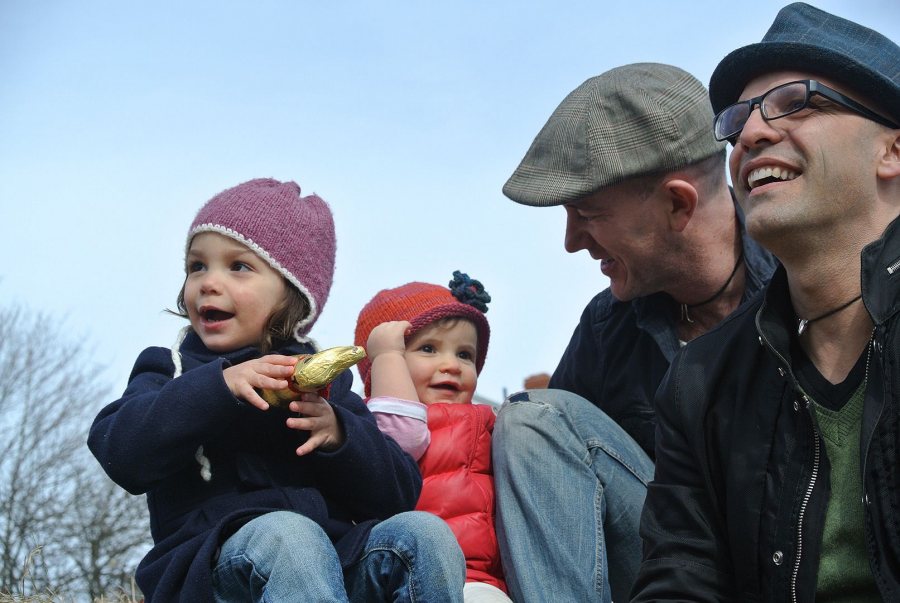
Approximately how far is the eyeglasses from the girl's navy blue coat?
1.38 metres

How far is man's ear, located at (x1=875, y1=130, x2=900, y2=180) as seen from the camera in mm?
2828

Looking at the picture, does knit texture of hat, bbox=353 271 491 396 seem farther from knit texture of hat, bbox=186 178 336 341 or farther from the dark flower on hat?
knit texture of hat, bbox=186 178 336 341

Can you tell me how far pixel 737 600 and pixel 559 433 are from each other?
0.91 meters

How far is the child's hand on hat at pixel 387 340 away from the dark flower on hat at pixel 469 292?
1.13 ft

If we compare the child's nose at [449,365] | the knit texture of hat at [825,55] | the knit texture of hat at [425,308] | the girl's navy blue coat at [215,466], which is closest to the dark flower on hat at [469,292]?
the knit texture of hat at [425,308]

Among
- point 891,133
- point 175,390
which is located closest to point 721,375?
point 891,133

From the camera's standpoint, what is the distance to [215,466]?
3.19 metres

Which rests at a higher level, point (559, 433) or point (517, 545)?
point (559, 433)

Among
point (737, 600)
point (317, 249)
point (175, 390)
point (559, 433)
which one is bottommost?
point (737, 600)

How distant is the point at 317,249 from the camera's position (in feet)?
12.1

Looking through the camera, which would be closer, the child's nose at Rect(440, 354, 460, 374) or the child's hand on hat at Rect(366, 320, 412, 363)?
the child's hand on hat at Rect(366, 320, 412, 363)

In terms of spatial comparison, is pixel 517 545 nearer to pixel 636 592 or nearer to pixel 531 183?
pixel 636 592

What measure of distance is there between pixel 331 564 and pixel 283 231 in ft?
3.89

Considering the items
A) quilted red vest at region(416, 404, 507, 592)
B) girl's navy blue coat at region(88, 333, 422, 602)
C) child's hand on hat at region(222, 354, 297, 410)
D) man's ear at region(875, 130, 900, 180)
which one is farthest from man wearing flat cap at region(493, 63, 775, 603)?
man's ear at region(875, 130, 900, 180)
